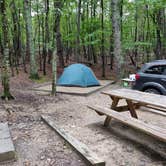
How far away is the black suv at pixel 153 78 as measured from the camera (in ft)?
22.4

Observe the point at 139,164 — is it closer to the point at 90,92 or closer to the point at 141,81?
the point at 141,81

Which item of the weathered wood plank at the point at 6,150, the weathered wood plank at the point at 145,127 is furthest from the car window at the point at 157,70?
the weathered wood plank at the point at 6,150

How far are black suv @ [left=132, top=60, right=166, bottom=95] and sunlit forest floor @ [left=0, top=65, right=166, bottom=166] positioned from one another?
1117 mm

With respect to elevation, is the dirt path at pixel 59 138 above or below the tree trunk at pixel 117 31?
below

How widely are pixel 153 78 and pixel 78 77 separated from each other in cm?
418

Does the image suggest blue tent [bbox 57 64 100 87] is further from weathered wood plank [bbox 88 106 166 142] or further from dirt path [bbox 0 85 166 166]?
weathered wood plank [bbox 88 106 166 142]

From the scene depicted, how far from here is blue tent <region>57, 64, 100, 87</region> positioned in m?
10.4

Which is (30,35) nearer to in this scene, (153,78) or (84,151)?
(153,78)

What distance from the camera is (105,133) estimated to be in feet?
15.6

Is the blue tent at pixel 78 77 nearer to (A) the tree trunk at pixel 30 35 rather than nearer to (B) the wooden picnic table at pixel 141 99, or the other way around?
(A) the tree trunk at pixel 30 35

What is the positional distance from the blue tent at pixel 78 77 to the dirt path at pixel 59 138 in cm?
297

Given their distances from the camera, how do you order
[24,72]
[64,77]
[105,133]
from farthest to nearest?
[24,72] → [64,77] → [105,133]

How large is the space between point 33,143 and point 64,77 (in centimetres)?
680

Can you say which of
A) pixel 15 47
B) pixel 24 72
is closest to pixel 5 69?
pixel 24 72
